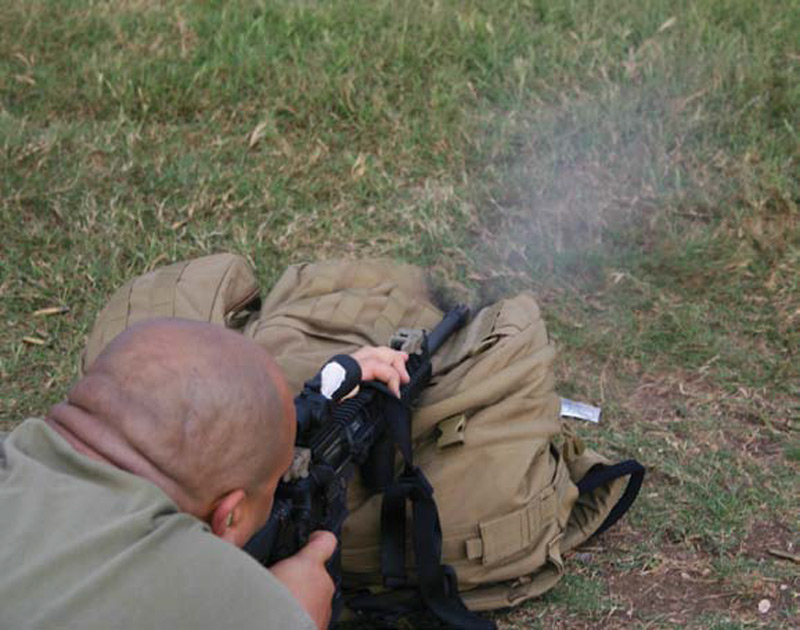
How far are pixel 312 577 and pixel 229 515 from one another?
12.6 inches

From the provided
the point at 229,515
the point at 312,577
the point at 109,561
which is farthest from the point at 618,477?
the point at 109,561

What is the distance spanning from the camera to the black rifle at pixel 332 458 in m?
2.28

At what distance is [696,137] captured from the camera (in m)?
4.97

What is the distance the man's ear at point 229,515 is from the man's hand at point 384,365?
758mm

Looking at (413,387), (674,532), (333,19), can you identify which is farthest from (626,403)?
(333,19)

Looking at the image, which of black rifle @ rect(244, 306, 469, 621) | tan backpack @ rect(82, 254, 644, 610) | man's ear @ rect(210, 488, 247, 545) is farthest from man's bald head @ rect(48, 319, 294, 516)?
tan backpack @ rect(82, 254, 644, 610)

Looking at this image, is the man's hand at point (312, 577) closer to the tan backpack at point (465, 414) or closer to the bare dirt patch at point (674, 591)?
the tan backpack at point (465, 414)

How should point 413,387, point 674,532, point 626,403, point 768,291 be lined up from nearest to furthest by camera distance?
point 413,387
point 674,532
point 626,403
point 768,291

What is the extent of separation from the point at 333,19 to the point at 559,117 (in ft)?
3.72

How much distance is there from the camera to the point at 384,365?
2.76 metres

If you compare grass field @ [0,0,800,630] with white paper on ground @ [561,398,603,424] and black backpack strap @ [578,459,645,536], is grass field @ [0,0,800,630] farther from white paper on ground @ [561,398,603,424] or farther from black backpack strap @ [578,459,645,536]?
black backpack strap @ [578,459,645,536]

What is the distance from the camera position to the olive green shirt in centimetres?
171

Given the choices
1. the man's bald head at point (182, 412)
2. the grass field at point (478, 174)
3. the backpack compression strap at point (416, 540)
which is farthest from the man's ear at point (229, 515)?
the grass field at point (478, 174)

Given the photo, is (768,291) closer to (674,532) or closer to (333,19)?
(674,532)
